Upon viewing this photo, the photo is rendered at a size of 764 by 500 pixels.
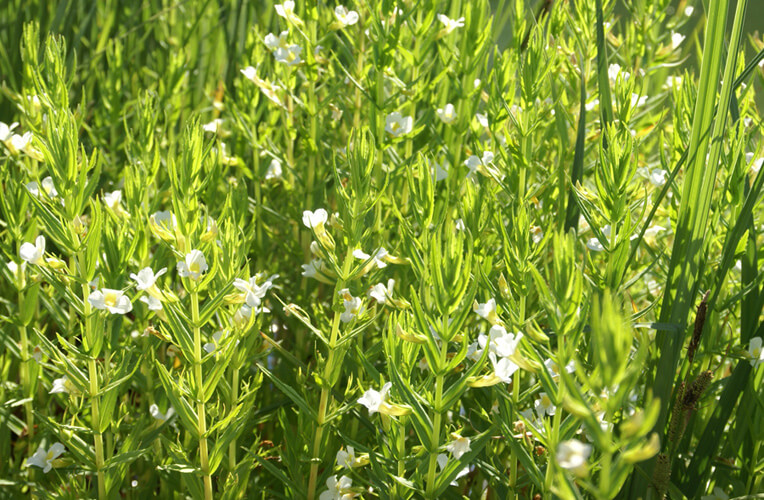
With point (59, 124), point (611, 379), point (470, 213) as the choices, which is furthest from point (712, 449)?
point (59, 124)

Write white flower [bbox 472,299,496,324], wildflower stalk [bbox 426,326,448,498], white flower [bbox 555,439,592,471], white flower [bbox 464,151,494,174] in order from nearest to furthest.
A: white flower [bbox 555,439,592,471], wildflower stalk [bbox 426,326,448,498], white flower [bbox 472,299,496,324], white flower [bbox 464,151,494,174]

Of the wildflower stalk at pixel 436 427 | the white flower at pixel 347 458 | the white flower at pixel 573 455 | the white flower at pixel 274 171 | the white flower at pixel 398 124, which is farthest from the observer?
the white flower at pixel 274 171

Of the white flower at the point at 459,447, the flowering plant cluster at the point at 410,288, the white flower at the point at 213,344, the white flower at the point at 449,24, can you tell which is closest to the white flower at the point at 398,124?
the flowering plant cluster at the point at 410,288

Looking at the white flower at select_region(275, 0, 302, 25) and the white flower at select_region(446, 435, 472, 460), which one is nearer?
the white flower at select_region(446, 435, 472, 460)

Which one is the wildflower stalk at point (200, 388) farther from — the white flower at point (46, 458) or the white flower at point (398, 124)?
the white flower at point (398, 124)

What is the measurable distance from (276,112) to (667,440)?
0.82 m

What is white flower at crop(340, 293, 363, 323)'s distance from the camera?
0.90 metres

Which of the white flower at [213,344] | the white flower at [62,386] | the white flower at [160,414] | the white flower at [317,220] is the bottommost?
the white flower at [160,414]

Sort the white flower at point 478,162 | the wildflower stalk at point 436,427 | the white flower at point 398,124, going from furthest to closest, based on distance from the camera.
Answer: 1. the white flower at point 398,124
2. the white flower at point 478,162
3. the wildflower stalk at point 436,427

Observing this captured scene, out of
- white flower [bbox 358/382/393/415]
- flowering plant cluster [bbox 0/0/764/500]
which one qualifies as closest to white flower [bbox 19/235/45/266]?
flowering plant cluster [bbox 0/0/764/500]

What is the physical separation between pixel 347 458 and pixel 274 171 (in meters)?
0.63

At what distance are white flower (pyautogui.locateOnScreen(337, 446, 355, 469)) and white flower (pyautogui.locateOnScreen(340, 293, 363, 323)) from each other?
0.14m

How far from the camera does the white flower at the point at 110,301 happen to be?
792 millimetres

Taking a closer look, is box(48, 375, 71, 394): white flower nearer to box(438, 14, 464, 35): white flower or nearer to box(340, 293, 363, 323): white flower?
box(340, 293, 363, 323): white flower
